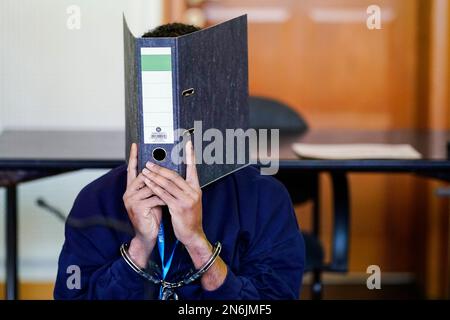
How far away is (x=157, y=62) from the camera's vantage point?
2.59 ft

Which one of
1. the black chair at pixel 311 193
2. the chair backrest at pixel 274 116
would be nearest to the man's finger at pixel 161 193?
the black chair at pixel 311 193

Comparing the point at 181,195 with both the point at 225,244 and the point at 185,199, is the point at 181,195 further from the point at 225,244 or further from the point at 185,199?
the point at 225,244

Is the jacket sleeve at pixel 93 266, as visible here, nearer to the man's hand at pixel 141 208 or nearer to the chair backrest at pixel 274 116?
the man's hand at pixel 141 208

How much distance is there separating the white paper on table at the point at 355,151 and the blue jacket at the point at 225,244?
590 mm

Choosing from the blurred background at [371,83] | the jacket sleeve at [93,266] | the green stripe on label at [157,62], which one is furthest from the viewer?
the blurred background at [371,83]

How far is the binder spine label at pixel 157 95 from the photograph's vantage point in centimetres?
79

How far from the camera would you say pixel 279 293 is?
3.20 ft

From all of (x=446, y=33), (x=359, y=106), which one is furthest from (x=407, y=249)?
(x=446, y=33)

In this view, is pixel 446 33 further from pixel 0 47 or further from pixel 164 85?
pixel 164 85

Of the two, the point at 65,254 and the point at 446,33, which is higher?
the point at 446,33

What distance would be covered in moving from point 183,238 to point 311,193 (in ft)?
4.99

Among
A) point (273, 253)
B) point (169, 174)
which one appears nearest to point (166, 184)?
point (169, 174)

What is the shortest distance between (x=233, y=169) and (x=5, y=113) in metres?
0.48

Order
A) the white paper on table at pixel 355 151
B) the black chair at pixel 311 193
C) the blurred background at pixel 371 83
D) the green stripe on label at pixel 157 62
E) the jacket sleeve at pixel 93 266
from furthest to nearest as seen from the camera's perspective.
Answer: the blurred background at pixel 371 83 → the black chair at pixel 311 193 → the white paper on table at pixel 355 151 → the jacket sleeve at pixel 93 266 → the green stripe on label at pixel 157 62
